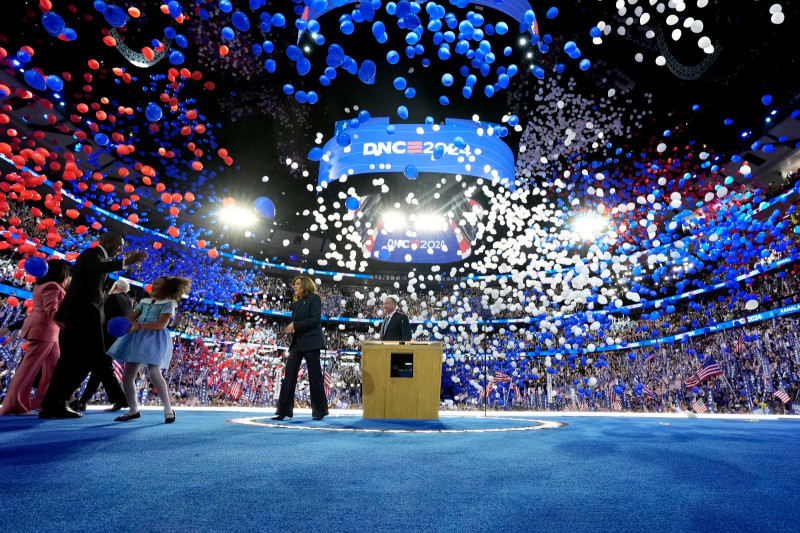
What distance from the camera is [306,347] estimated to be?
16.1ft

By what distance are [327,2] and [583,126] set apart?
7.38 meters

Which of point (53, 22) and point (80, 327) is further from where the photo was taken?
point (53, 22)

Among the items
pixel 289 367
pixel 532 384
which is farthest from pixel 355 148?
pixel 532 384

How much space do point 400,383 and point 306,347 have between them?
1.18 metres

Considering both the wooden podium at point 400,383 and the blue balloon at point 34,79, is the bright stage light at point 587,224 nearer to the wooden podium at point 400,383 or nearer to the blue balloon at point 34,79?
the wooden podium at point 400,383

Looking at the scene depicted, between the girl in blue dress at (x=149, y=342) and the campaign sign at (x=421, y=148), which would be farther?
the campaign sign at (x=421, y=148)

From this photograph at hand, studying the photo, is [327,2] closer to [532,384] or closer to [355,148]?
[355,148]

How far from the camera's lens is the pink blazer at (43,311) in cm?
438

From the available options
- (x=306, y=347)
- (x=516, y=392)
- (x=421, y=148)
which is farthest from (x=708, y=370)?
(x=306, y=347)

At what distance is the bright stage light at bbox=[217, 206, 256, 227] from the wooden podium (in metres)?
15.4

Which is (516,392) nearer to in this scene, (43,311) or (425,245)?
(425,245)

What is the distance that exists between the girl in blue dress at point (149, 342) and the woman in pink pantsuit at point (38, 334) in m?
1.06

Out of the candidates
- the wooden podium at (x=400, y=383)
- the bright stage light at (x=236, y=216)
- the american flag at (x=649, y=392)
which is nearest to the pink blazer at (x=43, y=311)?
the wooden podium at (x=400, y=383)

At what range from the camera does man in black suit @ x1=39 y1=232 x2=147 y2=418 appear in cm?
382
